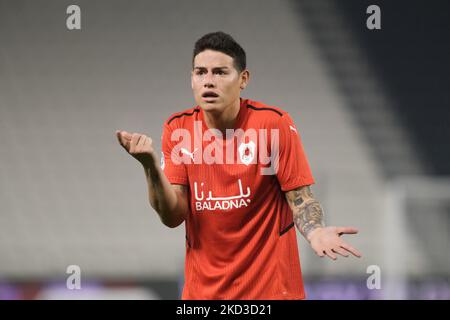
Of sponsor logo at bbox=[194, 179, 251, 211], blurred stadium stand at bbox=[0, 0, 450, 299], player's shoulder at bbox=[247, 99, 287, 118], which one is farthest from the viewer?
blurred stadium stand at bbox=[0, 0, 450, 299]

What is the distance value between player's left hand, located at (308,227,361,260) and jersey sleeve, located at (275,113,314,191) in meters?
0.22

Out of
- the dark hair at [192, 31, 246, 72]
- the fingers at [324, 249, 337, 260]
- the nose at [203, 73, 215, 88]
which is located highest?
the dark hair at [192, 31, 246, 72]

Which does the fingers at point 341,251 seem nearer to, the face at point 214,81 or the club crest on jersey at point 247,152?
the club crest on jersey at point 247,152

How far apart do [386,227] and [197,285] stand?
374cm

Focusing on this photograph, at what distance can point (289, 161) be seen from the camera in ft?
9.32

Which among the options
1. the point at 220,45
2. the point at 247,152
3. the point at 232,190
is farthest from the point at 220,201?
the point at 220,45

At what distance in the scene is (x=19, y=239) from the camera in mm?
6195

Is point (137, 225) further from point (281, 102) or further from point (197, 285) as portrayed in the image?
point (197, 285)

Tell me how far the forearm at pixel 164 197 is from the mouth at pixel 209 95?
364 millimetres

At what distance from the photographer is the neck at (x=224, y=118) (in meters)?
2.92

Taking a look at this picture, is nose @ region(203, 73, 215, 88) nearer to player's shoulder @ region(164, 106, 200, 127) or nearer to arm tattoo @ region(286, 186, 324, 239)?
player's shoulder @ region(164, 106, 200, 127)

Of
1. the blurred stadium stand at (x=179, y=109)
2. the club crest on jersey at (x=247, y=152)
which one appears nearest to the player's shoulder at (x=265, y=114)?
the club crest on jersey at (x=247, y=152)

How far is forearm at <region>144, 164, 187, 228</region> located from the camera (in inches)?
105

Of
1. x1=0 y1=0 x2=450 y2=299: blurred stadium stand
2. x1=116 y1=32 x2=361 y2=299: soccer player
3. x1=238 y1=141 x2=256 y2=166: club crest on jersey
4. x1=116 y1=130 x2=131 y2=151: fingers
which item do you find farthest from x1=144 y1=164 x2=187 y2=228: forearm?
x1=0 y1=0 x2=450 y2=299: blurred stadium stand
